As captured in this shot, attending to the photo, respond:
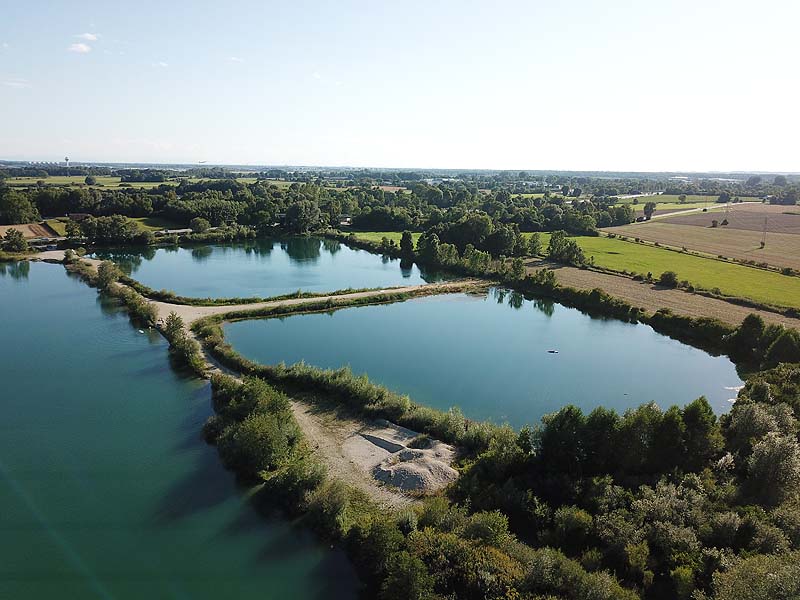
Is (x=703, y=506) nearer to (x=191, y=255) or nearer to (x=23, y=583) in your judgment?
(x=23, y=583)

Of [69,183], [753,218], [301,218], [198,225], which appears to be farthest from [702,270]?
[69,183]

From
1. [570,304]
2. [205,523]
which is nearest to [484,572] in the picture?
[205,523]

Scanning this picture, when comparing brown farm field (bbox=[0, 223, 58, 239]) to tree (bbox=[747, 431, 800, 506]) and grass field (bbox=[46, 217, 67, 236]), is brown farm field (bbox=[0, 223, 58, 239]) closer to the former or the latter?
grass field (bbox=[46, 217, 67, 236])

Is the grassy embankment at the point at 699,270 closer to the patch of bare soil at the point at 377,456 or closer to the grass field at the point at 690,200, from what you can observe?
the patch of bare soil at the point at 377,456

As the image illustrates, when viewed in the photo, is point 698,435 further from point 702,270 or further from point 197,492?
point 702,270

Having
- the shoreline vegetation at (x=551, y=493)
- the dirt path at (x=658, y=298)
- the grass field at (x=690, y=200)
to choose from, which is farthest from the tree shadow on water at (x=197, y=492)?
the grass field at (x=690, y=200)
